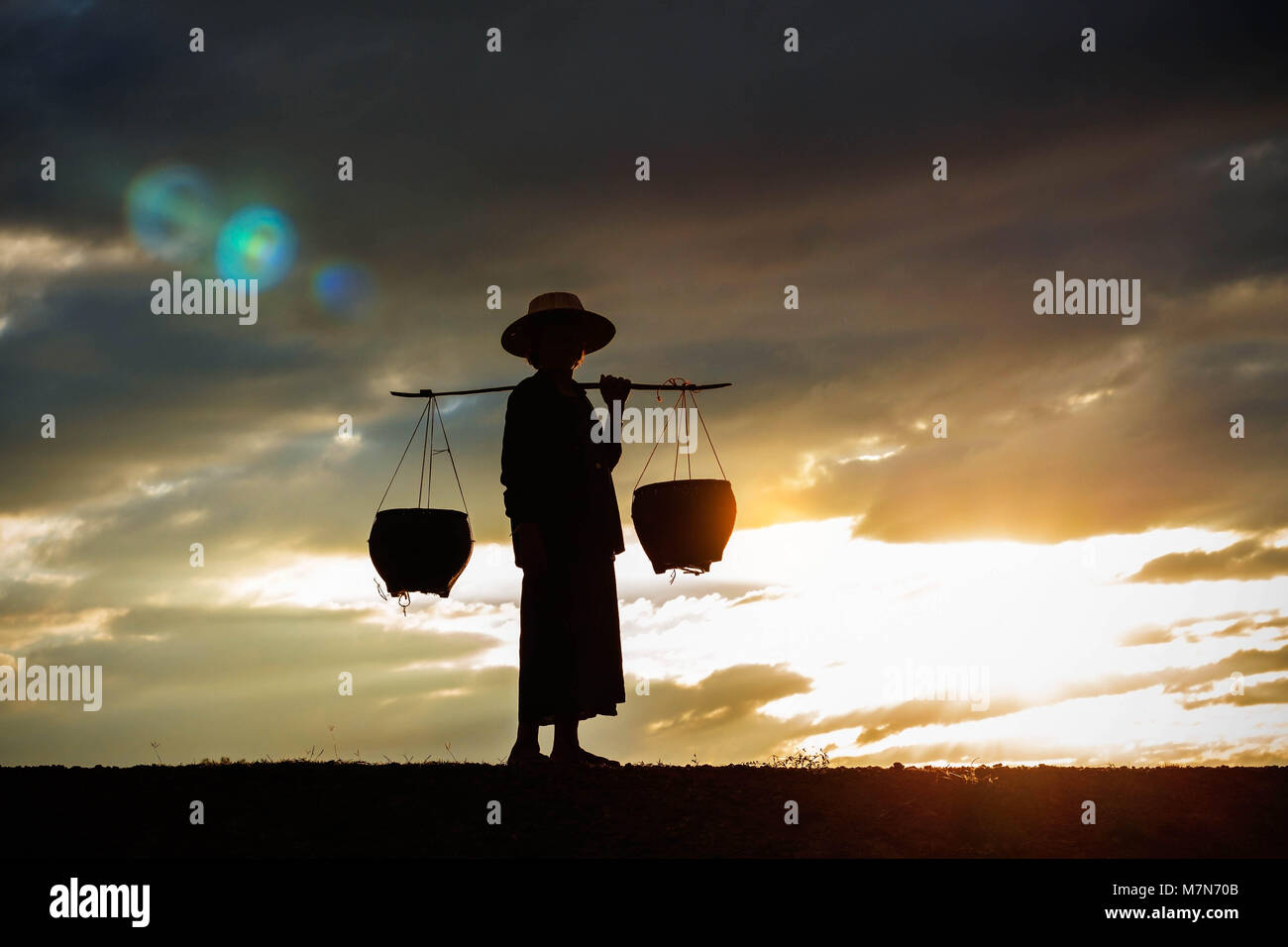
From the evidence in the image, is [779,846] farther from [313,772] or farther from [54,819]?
[54,819]

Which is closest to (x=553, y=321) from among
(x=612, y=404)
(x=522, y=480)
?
(x=612, y=404)

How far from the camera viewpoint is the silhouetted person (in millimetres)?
8383

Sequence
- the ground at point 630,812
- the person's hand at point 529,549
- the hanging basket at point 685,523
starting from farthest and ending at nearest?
the hanging basket at point 685,523, the person's hand at point 529,549, the ground at point 630,812

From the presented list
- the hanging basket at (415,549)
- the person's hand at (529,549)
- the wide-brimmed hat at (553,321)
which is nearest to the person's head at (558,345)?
the wide-brimmed hat at (553,321)

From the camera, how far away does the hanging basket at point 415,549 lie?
9.43 metres

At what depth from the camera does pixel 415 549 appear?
30.9 ft

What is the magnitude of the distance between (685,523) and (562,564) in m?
1.01

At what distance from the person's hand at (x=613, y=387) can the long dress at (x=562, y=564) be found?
0.38 metres

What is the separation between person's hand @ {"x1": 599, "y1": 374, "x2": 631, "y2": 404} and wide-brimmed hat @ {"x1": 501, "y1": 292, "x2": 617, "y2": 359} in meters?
0.37

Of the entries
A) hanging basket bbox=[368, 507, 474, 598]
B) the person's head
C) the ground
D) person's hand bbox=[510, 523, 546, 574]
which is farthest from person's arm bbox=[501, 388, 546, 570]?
the ground

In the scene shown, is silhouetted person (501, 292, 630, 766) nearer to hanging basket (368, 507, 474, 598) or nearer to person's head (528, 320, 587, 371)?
person's head (528, 320, 587, 371)

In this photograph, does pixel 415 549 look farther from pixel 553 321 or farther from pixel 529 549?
pixel 553 321

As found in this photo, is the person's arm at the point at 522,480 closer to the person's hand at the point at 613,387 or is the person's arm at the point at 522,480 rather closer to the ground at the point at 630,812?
the person's hand at the point at 613,387
